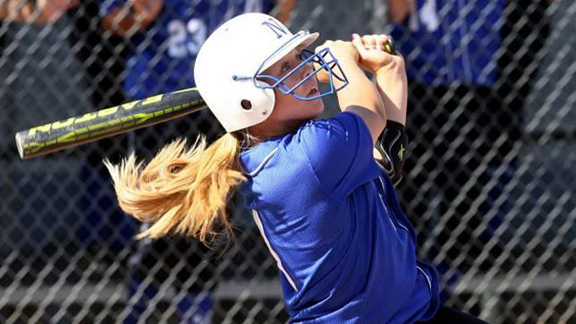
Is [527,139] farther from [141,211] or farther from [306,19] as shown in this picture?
[141,211]

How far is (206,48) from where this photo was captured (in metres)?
2.18

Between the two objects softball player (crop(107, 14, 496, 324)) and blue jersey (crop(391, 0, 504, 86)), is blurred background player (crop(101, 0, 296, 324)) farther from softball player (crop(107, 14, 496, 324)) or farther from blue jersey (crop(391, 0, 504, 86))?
softball player (crop(107, 14, 496, 324))

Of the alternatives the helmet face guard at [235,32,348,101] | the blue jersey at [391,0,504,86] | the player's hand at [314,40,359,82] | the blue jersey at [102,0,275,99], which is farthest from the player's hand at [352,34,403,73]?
the blue jersey at [391,0,504,86]

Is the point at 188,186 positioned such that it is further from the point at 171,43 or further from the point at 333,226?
the point at 171,43

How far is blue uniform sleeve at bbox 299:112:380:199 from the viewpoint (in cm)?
208

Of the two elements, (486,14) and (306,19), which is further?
(306,19)

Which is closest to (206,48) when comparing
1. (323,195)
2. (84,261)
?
(323,195)

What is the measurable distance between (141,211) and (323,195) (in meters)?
0.55

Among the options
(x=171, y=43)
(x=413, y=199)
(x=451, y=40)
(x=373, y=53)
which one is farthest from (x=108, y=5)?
(x=373, y=53)

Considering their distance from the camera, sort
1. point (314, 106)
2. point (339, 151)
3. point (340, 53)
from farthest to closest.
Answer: point (340, 53), point (314, 106), point (339, 151)

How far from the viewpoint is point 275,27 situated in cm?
218

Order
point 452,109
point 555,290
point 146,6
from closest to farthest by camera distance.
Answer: point 146,6, point 452,109, point 555,290

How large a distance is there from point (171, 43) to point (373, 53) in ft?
5.48

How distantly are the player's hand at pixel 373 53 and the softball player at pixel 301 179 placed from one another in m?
0.03
